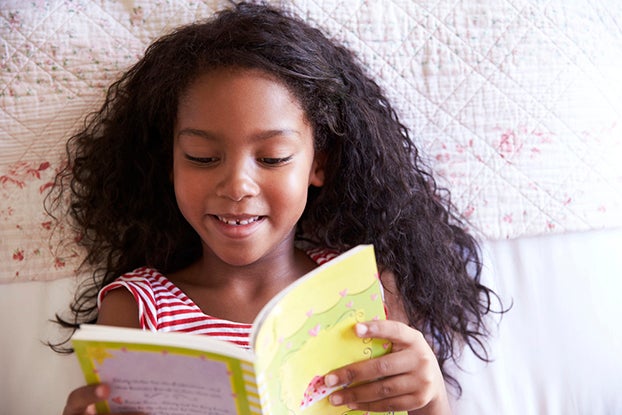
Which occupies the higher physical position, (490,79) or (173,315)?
(490,79)

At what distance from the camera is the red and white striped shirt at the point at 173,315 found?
101cm

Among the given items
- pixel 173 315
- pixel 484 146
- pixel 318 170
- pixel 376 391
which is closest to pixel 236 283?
pixel 173 315

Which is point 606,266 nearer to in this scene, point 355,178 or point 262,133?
point 355,178

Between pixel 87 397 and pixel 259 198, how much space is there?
0.35 metres

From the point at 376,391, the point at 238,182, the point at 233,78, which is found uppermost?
the point at 233,78

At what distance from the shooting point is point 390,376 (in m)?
0.90

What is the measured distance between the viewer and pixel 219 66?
3.19 feet

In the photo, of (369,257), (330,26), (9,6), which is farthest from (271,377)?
(9,6)

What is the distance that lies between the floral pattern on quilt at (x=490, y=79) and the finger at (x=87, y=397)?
0.58m

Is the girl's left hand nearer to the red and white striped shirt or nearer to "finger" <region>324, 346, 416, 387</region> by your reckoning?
"finger" <region>324, 346, 416, 387</region>

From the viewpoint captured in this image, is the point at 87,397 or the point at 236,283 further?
the point at 236,283

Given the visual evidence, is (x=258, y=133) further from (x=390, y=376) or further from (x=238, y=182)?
(x=390, y=376)

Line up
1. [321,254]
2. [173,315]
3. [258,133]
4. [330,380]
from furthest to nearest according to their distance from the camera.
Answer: [321,254] < [173,315] < [258,133] < [330,380]

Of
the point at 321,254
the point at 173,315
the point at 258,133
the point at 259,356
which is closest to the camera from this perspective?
the point at 259,356
